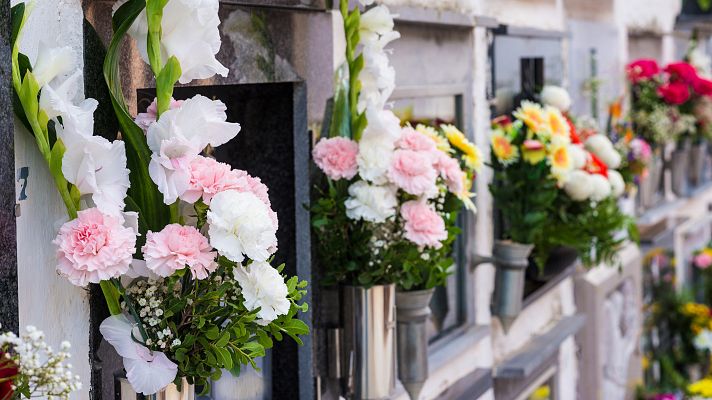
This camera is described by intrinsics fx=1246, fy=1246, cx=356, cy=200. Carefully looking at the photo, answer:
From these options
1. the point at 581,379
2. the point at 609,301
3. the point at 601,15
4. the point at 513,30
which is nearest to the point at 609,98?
the point at 601,15

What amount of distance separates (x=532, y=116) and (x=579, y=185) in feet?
A: 1.22

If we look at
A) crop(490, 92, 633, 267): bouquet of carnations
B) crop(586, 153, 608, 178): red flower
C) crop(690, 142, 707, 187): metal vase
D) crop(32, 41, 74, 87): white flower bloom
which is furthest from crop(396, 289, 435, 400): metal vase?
crop(690, 142, 707, 187): metal vase

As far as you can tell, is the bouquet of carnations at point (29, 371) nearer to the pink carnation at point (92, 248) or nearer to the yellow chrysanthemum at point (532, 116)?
the pink carnation at point (92, 248)

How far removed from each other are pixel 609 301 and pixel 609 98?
126 centimetres

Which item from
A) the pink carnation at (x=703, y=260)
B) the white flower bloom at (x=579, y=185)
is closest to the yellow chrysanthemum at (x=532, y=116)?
the white flower bloom at (x=579, y=185)

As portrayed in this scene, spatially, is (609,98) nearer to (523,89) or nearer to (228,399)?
(523,89)

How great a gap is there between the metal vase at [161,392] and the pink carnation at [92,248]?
37 cm

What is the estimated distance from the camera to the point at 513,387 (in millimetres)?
5539

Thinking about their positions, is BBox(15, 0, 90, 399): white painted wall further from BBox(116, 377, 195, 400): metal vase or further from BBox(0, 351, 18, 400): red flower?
BBox(0, 351, 18, 400): red flower

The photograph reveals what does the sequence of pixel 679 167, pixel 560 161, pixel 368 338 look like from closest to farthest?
pixel 368 338 → pixel 560 161 → pixel 679 167

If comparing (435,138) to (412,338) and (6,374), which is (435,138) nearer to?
(412,338)

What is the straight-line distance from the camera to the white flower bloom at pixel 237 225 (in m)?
2.42

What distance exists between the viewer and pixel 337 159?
3469 millimetres

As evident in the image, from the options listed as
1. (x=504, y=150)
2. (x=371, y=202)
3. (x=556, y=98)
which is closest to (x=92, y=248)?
(x=371, y=202)
